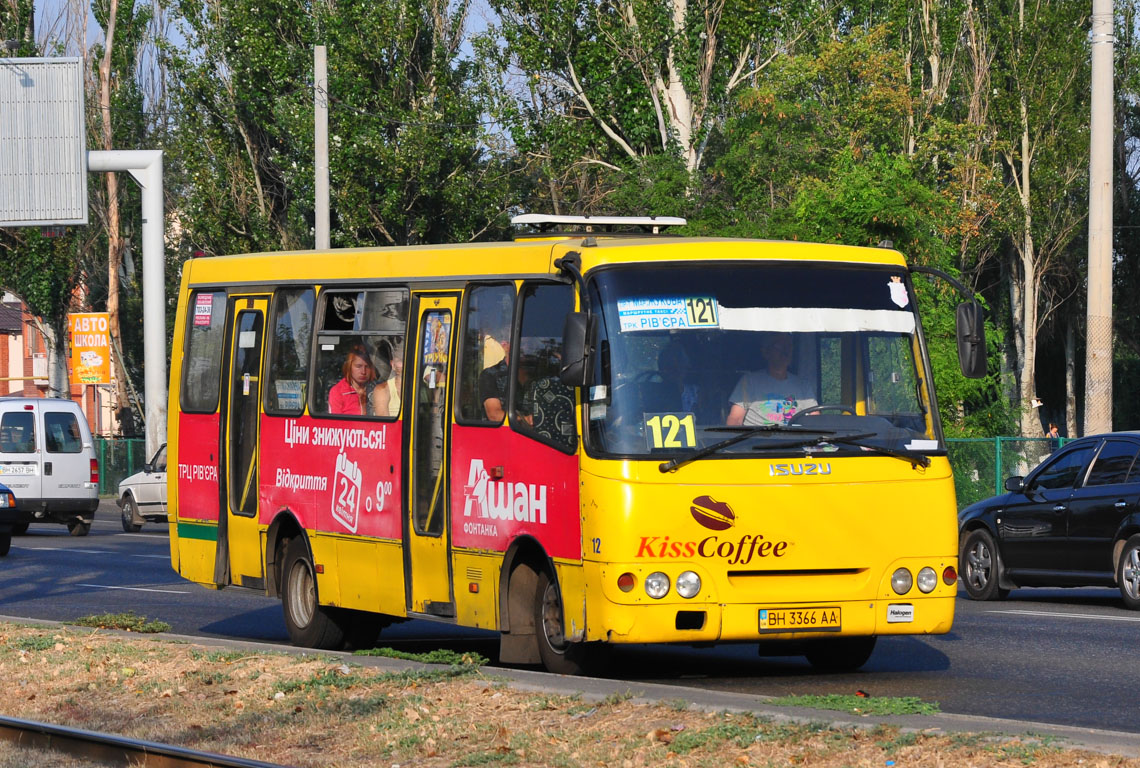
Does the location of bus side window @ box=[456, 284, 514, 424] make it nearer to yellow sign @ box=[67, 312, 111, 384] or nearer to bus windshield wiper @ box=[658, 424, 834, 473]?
bus windshield wiper @ box=[658, 424, 834, 473]

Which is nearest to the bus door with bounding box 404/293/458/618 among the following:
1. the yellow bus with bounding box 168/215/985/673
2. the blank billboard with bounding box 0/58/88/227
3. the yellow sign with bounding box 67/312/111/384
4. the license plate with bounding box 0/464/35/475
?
the yellow bus with bounding box 168/215/985/673

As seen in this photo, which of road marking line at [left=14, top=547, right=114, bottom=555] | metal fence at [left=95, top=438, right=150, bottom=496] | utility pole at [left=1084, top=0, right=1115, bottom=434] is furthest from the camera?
metal fence at [left=95, top=438, right=150, bottom=496]

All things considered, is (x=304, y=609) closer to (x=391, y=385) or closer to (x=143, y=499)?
(x=391, y=385)

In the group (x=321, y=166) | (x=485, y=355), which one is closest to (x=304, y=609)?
(x=485, y=355)

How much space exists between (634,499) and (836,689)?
165 cm

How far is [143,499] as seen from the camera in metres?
33.3

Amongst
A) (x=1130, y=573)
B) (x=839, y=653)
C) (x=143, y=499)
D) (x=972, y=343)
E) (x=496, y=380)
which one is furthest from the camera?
(x=143, y=499)

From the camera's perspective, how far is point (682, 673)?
1188 cm

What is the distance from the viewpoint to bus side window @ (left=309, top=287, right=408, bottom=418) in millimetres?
12547

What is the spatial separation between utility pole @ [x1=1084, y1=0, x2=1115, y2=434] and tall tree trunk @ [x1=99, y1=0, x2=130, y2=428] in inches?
1439

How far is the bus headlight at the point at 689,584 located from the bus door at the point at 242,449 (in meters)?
4.63

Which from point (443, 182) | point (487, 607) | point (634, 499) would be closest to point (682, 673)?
point (487, 607)

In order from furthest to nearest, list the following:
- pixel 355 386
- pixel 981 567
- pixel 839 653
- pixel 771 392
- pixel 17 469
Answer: pixel 17 469 < pixel 981 567 < pixel 355 386 < pixel 839 653 < pixel 771 392

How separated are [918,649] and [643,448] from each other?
12.5ft
